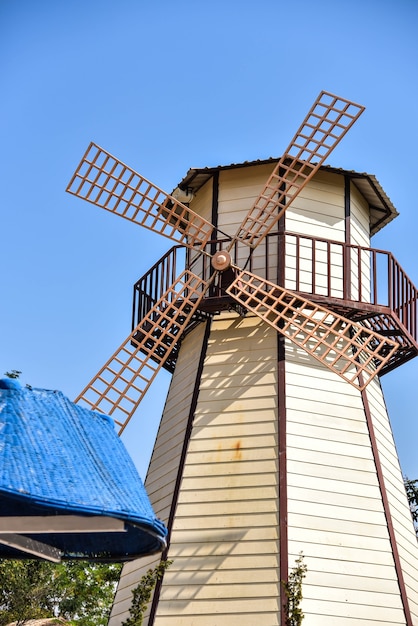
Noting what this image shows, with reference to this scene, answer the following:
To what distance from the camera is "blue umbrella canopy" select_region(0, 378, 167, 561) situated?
22.4 feet

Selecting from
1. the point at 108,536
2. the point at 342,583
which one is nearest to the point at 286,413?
the point at 342,583

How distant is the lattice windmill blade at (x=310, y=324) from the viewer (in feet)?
46.8

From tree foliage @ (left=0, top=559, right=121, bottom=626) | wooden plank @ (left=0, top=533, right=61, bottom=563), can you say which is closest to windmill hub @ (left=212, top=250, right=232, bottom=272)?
wooden plank @ (left=0, top=533, right=61, bottom=563)

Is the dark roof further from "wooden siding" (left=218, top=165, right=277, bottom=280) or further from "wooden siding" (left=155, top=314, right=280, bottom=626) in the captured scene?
"wooden siding" (left=155, top=314, right=280, bottom=626)

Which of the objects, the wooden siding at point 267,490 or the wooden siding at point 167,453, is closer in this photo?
the wooden siding at point 267,490

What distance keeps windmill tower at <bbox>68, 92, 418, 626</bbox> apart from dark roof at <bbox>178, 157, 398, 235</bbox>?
0.04 meters

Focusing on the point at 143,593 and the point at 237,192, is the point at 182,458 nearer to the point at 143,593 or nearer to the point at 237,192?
the point at 143,593

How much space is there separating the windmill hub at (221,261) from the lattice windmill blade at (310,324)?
240 millimetres

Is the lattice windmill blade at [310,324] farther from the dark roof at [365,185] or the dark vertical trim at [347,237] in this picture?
the dark roof at [365,185]

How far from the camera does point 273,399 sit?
46.8 ft

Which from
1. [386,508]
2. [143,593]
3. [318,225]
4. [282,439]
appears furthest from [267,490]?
[318,225]

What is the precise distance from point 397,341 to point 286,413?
2.62 m

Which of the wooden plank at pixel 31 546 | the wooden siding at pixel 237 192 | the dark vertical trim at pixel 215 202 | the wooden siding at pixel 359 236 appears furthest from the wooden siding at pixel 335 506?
the wooden plank at pixel 31 546

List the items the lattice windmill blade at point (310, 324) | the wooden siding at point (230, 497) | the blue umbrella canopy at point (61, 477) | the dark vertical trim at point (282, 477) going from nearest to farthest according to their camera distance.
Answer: the blue umbrella canopy at point (61, 477) < the dark vertical trim at point (282, 477) < the wooden siding at point (230, 497) < the lattice windmill blade at point (310, 324)
